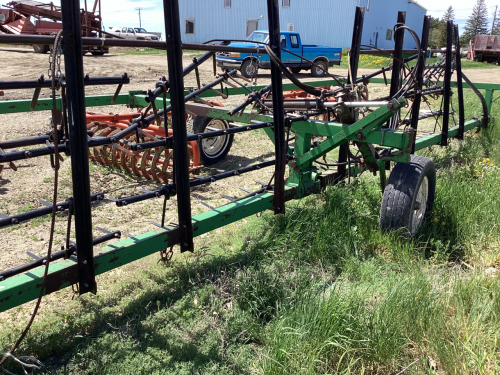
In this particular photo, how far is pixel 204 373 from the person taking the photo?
2.62 meters

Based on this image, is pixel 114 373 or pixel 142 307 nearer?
pixel 114 373

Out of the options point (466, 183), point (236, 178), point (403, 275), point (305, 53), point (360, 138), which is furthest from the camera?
point (305, 53)

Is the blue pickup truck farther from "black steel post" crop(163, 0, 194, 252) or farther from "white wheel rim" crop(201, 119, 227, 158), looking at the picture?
"black steel post" crop(163, 0, 194, 252)

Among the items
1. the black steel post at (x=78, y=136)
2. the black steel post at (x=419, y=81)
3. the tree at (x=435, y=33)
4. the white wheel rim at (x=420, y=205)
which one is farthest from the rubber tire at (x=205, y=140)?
the tree at (x=435, y=33)

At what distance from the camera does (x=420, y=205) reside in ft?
14.9

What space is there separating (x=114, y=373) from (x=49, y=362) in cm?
45

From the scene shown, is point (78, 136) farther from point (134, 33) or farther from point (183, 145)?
point (134, 33)

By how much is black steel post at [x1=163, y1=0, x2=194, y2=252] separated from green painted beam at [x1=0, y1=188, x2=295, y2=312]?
102 millimetres

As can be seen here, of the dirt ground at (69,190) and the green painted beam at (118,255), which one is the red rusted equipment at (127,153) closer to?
the dirt ground at (69,190)

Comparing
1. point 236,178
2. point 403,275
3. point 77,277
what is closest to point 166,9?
point 77,277

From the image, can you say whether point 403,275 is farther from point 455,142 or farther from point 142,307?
point 455,142

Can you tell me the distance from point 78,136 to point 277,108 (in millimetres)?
1932

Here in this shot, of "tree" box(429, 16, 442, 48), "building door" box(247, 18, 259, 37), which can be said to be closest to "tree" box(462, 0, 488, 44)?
"tree" box(429, 16, 442, 48)

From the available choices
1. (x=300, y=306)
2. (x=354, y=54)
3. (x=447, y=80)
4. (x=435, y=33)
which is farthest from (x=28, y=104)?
(x=435, y=33)
